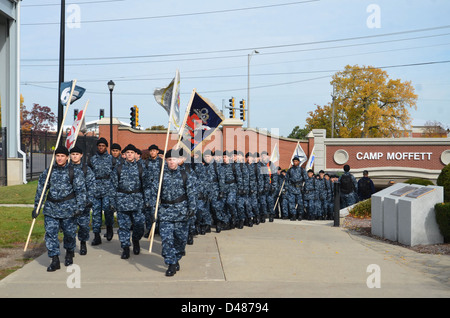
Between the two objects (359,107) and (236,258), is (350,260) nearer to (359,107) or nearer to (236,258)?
(236,258)

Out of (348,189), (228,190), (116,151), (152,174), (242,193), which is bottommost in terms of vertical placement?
(348,189)

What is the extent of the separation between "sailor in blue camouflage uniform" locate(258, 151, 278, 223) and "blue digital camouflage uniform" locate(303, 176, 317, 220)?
78.1 inches

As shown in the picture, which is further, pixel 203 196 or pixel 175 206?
pixel 203 196

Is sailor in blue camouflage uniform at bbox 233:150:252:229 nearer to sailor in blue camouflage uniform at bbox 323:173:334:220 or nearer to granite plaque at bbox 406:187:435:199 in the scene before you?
granite plaque at bbox 406:187:435:199

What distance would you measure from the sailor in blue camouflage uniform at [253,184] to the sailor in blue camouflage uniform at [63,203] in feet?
19.6

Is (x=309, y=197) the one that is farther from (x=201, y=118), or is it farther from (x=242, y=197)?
Result: (x=201, y=118)

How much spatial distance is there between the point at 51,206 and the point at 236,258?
10.4ft

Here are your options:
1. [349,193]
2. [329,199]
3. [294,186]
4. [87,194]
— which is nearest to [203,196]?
[87,194]

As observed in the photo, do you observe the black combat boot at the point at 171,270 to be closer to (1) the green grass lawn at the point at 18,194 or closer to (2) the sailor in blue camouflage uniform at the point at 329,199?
(2) the sailor in blue camouflage uniform at the point at 329,199

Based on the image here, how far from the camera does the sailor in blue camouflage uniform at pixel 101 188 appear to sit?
9695 mm

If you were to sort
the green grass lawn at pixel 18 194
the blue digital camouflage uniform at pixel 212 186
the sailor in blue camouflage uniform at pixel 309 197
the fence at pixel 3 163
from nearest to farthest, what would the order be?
the blue digital camouflage uniform at pixel 212 186
the sailor in blue camouflage uniform at pixel 309 197
the green grass lawn at pixel 18 194
the fence at pixel 3 163

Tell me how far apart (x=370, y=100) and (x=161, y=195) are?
48.1m

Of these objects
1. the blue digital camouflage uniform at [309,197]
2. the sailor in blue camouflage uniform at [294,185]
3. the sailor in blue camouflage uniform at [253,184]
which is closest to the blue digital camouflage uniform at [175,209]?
the sailor in blue camouflage uniform at [253,184]

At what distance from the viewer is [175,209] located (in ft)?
24.3
